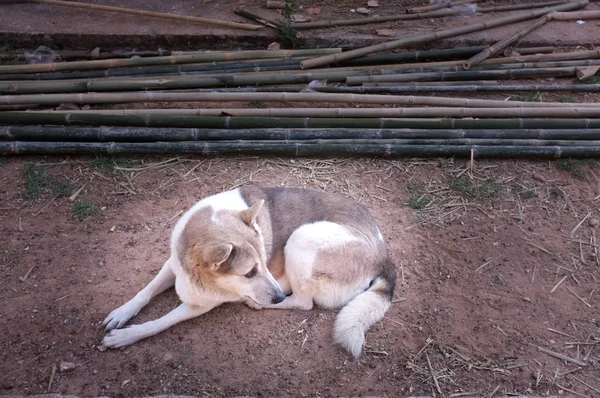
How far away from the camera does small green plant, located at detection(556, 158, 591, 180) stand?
5.05m

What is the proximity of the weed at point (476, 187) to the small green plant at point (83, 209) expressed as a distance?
3.40 meters

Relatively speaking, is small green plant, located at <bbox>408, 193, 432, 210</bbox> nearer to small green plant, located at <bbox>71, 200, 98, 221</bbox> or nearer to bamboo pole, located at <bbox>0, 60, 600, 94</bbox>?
bamboo pole, located at <bbox>0, 60, 600, 94</bbox>

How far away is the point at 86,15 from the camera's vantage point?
7328 mm

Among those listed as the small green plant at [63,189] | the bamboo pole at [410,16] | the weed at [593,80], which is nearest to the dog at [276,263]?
the small green plant at [63,189]

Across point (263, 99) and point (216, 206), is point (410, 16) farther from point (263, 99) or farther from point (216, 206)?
point (216, 206)

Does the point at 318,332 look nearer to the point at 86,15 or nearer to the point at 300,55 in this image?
the point at 300,55

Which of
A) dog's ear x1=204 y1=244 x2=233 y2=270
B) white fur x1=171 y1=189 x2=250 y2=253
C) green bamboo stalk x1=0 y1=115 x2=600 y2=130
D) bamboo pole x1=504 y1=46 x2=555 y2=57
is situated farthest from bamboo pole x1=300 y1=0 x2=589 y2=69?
dog's ear x1=204 y1=244 x2=233 y2=270

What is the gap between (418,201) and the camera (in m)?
4.67

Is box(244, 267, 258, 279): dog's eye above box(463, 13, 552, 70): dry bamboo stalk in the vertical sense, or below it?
below

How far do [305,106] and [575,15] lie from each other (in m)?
4.83

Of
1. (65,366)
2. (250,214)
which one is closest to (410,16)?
(250,214)

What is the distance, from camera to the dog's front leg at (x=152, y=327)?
3.30 meters

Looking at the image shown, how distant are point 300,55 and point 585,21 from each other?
4635mm

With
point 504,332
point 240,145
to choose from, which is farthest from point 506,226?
point 240,145
